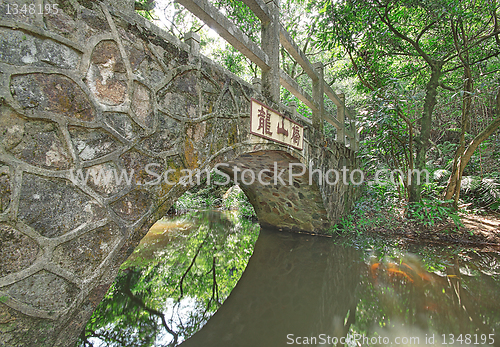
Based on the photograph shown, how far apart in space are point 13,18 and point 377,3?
4.94m

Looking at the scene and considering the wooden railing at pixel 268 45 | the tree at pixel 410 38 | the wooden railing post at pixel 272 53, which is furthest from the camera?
the tree at pixel 410 38

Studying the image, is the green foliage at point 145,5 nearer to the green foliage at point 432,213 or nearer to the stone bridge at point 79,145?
the stone bridge at point 79,145

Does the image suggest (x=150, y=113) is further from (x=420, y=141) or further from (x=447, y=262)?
(x=420, y=141)

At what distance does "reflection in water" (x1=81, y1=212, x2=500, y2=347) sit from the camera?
5.96ft

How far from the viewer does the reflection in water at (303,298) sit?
1.82 metres

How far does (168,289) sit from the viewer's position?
8.32 ft

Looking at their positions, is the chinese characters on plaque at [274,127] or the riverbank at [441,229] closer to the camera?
the chinese characters on plaque at [274,127]

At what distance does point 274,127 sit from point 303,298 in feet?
5.95

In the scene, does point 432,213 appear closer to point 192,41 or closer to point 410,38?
point 410,38

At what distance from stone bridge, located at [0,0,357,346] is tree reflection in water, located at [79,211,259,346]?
93cm

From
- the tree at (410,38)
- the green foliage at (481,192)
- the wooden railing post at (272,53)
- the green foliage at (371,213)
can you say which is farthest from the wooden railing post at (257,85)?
the green foliage at (481,192)

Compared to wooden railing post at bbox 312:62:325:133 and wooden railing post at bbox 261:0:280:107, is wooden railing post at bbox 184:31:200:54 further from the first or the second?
wooden railing post at bbox 312:62:325:133

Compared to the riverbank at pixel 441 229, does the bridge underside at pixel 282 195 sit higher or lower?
higher

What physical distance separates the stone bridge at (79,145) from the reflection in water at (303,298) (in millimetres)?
1078
